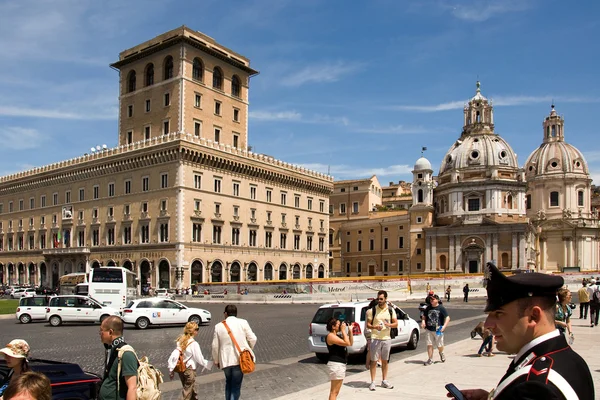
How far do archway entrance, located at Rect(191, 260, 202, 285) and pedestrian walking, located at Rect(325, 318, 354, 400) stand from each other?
50.3 metres

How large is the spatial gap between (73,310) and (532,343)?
1138 inches

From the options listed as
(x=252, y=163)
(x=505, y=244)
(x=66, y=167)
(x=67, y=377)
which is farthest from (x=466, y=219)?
(x=67, y=377)

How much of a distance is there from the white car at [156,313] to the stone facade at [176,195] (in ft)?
99.2

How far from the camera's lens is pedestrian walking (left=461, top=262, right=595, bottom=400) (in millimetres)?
2643

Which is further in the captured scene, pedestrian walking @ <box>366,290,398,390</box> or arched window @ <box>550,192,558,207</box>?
arched window @ <box>550,192,558,207</box>

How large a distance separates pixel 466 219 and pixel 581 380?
83.6 m

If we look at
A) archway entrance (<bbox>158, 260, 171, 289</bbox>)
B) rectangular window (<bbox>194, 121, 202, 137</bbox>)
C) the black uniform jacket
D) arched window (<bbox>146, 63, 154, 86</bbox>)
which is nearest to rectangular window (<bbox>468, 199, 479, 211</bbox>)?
rectangular window (<bbox>194, 121, 202, 137</bbox>)

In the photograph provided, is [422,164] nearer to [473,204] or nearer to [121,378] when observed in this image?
[473,204]

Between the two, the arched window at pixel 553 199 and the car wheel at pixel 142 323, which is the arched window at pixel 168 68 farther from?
the arched window at pixel 553 199

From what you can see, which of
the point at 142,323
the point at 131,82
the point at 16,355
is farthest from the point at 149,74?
the point at 16,355

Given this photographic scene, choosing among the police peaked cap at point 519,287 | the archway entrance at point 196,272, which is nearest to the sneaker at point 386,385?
the police peaked cap at point 519,287

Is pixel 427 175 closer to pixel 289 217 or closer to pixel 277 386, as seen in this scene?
pixel 289 217

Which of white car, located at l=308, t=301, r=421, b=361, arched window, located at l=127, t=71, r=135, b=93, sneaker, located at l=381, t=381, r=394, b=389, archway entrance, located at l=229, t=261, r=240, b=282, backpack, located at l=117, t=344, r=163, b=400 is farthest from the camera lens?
arched window, located at l=127, t=71, r=135, b=93

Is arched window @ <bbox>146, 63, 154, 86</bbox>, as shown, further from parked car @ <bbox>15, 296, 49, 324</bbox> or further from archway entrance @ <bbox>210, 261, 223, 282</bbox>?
parked car @ <bbox>15, 296, 49, 324</bbox>
